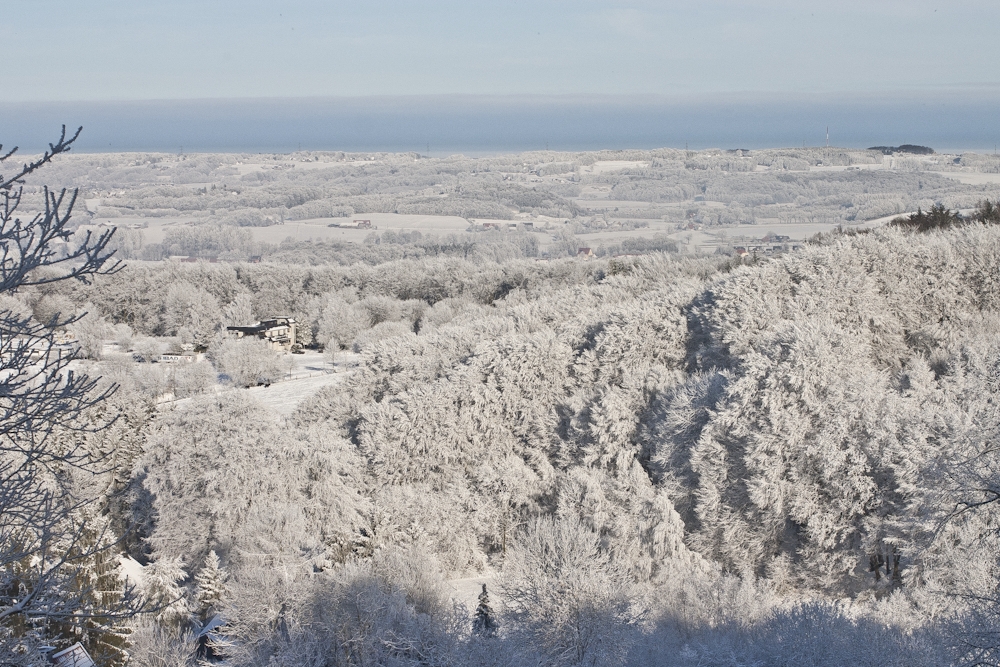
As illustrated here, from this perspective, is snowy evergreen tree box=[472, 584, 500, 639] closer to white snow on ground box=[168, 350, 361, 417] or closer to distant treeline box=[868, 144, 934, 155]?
white snow on ground box=[168, 350, 361, 417]

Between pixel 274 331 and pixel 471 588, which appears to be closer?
pixel 471 588

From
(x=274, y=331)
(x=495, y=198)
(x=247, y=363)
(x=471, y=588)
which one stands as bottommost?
(x=471, y=588)

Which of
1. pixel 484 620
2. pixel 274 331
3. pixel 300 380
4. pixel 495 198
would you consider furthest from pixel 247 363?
pixel 495 198

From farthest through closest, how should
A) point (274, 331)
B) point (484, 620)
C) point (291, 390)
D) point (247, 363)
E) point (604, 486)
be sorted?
1. point (274, 331)
2. point (247, 363)
3. point (291, 390)
4. point (604, 486)
5. point (484, 620)

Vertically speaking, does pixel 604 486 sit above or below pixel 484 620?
above

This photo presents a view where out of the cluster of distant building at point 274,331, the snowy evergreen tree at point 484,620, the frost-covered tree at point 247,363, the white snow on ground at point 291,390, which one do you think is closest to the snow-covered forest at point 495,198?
the cluster of distant building at point 274,331

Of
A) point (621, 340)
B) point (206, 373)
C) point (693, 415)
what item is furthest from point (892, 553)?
point (206, 373)

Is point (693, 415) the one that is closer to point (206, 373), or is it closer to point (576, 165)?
point (206, 373)

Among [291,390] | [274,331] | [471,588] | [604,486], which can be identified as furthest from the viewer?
[274,331]

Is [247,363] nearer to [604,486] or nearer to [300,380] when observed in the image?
[300,380]
